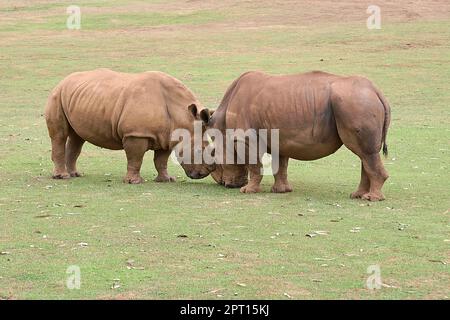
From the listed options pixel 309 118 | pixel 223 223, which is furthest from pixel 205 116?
pixel 223 223

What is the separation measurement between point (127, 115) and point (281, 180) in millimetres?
2289

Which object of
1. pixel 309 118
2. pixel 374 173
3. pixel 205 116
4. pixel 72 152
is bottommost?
pixel 72 152

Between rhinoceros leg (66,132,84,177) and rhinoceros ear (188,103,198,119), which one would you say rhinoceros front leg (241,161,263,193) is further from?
rhinoceros leg (66,132,84,177)

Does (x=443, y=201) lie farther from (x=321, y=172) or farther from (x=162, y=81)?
(x=162, y=81)

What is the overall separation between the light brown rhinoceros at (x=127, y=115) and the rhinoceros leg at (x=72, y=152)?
121 millimetres

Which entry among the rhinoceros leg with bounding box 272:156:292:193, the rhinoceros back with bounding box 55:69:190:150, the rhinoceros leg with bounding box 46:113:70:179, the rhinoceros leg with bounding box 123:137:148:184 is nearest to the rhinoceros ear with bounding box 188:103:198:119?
the rhinoceros back with bounding box 55:69:190:150

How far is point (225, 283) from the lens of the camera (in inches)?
333

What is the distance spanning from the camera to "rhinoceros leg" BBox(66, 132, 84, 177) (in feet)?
48.4

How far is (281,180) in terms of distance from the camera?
13.3m

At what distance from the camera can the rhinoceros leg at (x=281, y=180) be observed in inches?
523

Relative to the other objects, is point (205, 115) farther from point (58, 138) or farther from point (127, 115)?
point (58, 138)

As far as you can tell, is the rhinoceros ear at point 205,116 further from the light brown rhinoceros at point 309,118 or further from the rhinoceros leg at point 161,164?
the rhinoceros leg at point 161,164

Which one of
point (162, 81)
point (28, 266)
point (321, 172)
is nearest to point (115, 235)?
point (28, 266)

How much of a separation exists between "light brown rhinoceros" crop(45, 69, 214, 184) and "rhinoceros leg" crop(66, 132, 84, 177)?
121 mm
